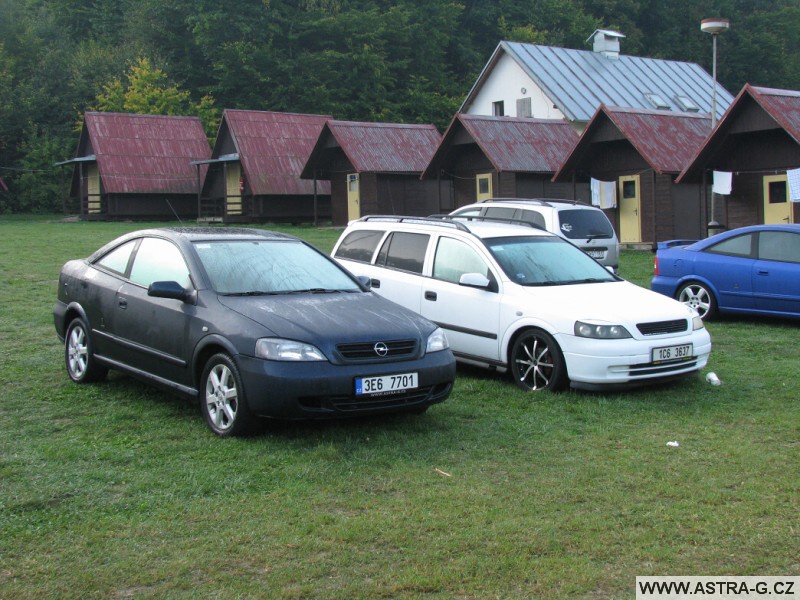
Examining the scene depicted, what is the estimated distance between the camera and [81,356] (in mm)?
8531

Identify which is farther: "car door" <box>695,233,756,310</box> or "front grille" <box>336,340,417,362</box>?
"car door" <box>695,233,756,310</box>

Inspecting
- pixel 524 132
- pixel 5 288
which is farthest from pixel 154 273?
pixel 524 132

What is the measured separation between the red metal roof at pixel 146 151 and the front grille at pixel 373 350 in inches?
1492

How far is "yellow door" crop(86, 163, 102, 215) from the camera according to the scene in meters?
45.8

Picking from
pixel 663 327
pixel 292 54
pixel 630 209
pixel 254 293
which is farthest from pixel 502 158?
pixel 292 54

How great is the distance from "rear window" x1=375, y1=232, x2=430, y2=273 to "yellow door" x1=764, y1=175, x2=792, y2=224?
14.6 meters

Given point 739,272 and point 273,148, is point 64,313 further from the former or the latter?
point 273,148

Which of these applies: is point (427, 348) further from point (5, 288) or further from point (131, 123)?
point (131, 123)

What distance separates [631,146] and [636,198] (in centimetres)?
149

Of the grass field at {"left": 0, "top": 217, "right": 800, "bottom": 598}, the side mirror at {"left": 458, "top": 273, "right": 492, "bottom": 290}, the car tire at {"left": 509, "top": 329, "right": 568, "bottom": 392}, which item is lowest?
the grass field at {"left": 0, "top": 217, "right": 800, "bottom": 598}

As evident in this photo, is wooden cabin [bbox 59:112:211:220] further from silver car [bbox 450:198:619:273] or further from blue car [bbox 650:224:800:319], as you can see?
blue car [bbox 650:224:800:319]

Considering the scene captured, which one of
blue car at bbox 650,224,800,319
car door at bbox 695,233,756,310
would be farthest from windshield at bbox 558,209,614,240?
car door at bbox 695,233,756,310

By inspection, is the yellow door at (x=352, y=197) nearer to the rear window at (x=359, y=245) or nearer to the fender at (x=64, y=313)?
the rear window at (x=359, y=245)

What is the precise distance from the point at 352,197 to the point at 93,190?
16.9 metres
